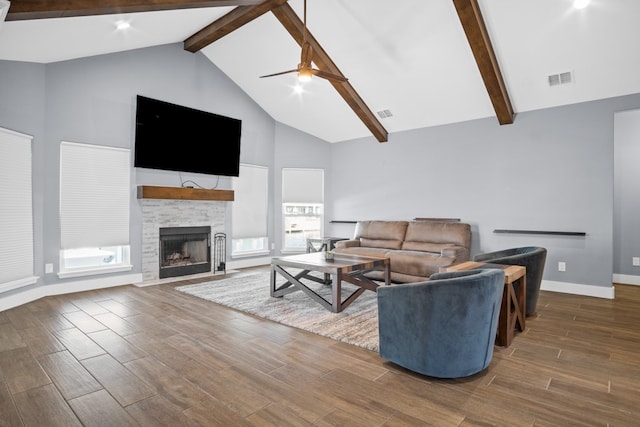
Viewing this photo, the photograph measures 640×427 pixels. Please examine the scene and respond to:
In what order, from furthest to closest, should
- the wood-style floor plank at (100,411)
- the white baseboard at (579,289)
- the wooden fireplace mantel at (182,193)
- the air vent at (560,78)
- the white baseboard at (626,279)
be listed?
the white baseboard at (626,279) < the wooden fireplace mantel at (182,193) < the white baseboard at (579,289) < the air vent at (560,78) < the wood-style floor plank at (100,411)

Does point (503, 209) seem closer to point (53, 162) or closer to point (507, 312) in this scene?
point (507, 312)

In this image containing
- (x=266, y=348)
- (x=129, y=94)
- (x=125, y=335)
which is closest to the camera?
(x=266, y=348)

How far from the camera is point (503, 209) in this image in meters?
5.34

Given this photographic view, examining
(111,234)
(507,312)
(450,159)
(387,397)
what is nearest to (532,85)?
(450,159)

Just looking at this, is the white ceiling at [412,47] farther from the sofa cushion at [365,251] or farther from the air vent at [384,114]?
the sofa cushion at [365,251]

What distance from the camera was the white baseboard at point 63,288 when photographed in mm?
3818

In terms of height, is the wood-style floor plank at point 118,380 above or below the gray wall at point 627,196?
below

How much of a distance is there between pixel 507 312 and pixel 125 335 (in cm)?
332

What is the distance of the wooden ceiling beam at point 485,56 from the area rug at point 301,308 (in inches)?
129

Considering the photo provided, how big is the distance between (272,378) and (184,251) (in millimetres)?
4109

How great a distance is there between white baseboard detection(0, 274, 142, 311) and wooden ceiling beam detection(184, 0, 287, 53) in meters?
3.84

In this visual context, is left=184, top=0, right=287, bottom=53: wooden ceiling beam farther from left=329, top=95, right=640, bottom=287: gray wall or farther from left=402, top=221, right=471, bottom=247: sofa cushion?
left=402, top=221, right=471, bottom=247: sofa cushion

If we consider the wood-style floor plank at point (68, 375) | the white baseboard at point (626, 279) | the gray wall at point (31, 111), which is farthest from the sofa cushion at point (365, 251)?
the gray wall at point (31, 111)

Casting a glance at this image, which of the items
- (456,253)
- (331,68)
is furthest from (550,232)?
(331,68)
